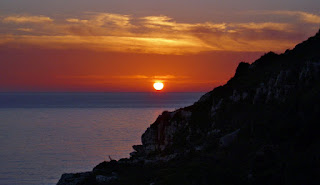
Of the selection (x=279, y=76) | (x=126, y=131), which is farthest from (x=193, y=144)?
(x=126, y=131)

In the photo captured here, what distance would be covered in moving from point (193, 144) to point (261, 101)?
11187 mm

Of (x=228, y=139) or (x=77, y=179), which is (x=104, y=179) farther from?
(x=228, y=139)

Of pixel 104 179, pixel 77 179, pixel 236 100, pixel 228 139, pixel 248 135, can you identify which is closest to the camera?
pixel 248 135

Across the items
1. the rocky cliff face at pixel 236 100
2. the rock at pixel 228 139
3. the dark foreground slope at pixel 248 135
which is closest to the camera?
the dark foreground slope at pixel 248 135

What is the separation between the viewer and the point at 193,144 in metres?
59.2

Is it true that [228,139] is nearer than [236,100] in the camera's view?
Yes

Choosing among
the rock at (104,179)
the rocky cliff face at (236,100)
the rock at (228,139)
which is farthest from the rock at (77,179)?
the rock at (228,139)

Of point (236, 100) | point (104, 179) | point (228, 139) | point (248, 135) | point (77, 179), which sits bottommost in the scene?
point (77, 179)

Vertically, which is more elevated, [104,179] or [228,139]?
[228,139]

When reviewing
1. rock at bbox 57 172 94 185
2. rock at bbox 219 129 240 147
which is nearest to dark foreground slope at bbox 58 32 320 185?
rock at bbox 219 129 240 147

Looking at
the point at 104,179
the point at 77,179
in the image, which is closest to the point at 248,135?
the point at 104,179

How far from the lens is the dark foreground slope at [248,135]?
41781 mm

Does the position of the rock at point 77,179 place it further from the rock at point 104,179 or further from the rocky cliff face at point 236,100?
the rocky cliff face at point 236,100

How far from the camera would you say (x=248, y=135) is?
49312mm
